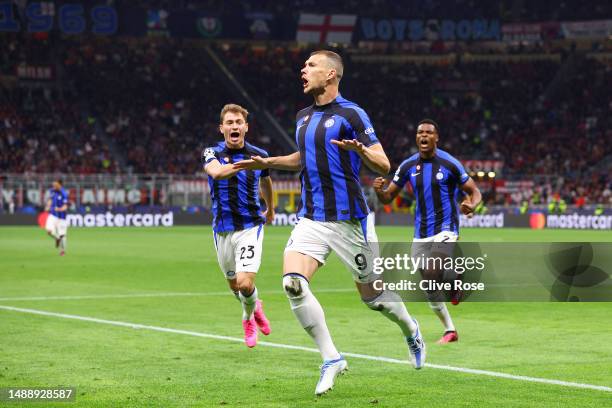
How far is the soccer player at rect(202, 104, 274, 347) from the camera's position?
11.6m

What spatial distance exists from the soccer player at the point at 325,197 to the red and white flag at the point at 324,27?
60.3m

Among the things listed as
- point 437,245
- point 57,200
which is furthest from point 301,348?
point 57,200

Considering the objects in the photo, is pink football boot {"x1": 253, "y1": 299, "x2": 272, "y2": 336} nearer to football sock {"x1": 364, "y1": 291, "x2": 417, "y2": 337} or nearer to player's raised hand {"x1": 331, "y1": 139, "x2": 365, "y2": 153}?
football sock {"x1": 364, "y1": 291, "x2": 417, "y2": 337}

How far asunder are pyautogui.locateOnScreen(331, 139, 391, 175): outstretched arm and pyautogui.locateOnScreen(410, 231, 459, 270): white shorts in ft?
15.3

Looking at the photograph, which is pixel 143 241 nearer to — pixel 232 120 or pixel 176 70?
pixel 232 120

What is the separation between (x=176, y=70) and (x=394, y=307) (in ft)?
196

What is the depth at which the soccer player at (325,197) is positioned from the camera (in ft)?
28.3

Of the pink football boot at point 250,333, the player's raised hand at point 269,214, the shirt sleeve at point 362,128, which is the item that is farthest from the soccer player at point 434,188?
the shirt sleeve at point 362,128

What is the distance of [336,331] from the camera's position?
43.1 feet

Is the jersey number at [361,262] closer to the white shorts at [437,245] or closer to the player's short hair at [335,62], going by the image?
the player's short hair at [335,62]

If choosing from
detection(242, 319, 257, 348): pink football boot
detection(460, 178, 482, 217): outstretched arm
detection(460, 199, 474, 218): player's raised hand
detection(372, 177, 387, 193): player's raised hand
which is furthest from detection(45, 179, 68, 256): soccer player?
detection(372, 177, 387, 193): player's raised hand

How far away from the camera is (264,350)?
11.4 metres

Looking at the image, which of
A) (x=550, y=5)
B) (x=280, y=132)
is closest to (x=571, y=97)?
(x=550, y=5)

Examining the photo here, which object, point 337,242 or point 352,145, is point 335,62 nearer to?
point 352,145
